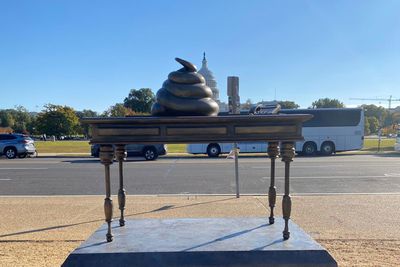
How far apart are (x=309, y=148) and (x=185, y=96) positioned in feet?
70.4

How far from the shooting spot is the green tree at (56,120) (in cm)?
7475

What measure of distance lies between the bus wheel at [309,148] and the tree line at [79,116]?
39.5m

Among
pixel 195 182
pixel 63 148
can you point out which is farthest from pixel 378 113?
pixel 195 182

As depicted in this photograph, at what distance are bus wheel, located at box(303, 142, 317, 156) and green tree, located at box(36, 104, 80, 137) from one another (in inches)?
2283

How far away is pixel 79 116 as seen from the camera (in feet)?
283

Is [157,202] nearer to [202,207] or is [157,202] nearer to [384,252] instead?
[202,207]

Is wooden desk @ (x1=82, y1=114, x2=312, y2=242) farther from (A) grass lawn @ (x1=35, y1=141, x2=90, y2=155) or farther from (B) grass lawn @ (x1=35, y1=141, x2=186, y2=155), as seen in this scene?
(A) grass lawn @ (x1=35, y1=141, x2=90, y2=155)

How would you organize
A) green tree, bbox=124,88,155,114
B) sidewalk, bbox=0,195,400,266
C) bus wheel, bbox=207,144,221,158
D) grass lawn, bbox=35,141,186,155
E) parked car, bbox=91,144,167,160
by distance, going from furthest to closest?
green tree, bbox=124,88,155,114 → grass lawn, bbox=35,141,186,155 → bus wheel, bbox=207,144,221,158 → parked car, bbox=91,144,167,160 → sidewalk, bbox=0,195,400,266

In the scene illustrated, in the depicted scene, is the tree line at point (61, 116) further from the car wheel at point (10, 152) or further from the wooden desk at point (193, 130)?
the wooden desk at point (193, 130)

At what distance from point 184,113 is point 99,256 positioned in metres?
1.69

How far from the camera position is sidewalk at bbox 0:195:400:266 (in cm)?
487

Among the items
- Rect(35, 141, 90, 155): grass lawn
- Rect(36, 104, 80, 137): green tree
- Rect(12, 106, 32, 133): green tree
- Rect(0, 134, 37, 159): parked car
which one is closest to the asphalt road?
Rect(0, 134, 37, 159): parked car

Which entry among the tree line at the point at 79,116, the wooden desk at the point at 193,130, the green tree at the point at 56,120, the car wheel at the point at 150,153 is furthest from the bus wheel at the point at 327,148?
the green tree at the point at 56,120

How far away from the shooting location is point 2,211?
7.39m
